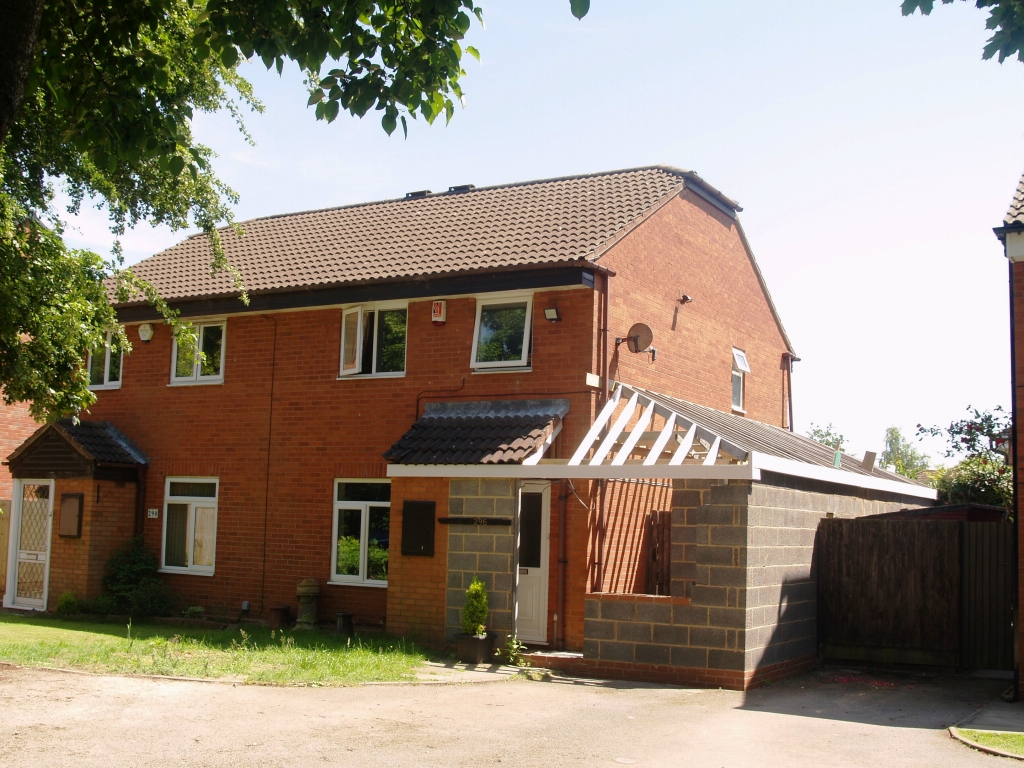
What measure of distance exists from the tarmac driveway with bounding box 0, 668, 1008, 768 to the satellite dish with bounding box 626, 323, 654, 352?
208 inches

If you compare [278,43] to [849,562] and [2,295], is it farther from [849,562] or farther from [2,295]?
[849,562]

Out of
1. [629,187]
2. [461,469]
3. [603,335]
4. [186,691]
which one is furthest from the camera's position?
[629,187]

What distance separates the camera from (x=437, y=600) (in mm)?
14898

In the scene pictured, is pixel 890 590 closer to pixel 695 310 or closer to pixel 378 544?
pixel 695 310

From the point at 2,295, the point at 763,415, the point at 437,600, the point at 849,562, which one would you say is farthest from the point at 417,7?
the point at 763,415

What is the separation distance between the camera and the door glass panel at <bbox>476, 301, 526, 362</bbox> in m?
15.8

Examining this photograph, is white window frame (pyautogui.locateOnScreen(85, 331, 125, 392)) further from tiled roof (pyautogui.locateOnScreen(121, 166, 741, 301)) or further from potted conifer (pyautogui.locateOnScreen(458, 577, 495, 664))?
potted conifer (pyautogui.locateOnScreen(458, 577, 495, 664))

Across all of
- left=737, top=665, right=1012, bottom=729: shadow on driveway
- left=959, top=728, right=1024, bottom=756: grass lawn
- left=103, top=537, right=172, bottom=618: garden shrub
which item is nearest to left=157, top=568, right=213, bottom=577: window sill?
left=103, top=537, right=172, bottom=618: garden shrub

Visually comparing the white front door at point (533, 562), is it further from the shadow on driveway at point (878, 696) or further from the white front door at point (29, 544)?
the white front door at point (29, 544)

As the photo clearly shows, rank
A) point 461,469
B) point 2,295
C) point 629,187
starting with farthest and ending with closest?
1. point 629,187
2. point 461,469
3. point 2,295

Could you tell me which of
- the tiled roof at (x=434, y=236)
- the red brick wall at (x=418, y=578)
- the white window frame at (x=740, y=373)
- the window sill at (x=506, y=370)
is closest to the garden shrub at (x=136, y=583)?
the tiled roof at (x=434, y=236)

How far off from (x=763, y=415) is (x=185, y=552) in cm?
1160

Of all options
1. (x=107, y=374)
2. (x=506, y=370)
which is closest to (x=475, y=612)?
(x=506, y=370)

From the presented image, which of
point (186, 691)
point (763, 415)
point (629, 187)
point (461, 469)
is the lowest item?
point (186, 691)
